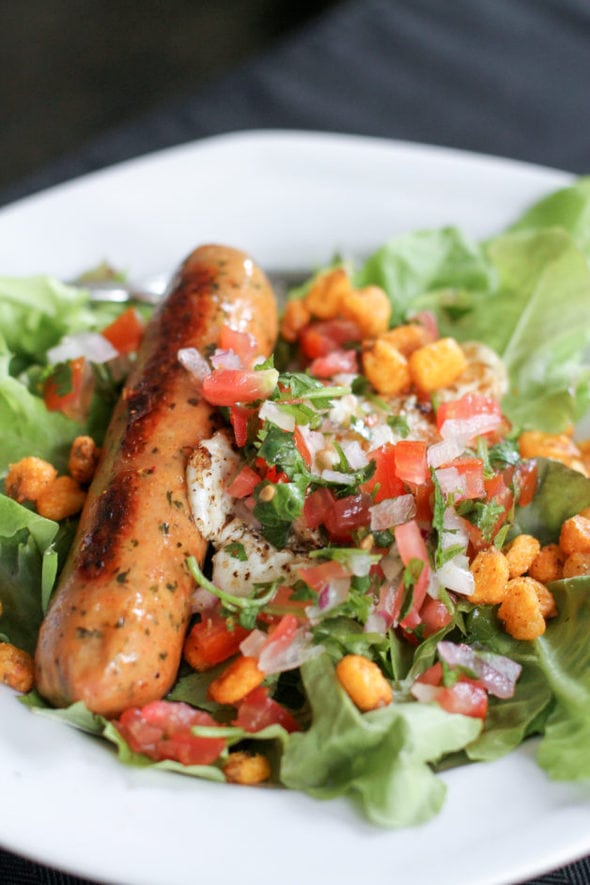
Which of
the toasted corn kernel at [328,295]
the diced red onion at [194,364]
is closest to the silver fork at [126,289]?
the toasted corn kernel at [328,295]

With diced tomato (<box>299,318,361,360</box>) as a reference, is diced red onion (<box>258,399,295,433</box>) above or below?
above

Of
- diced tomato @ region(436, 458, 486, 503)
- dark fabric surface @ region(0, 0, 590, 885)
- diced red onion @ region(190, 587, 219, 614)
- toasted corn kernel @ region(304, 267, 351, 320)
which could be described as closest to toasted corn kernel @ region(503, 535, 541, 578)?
diced tomato @ region(436, 458, 486, 503)

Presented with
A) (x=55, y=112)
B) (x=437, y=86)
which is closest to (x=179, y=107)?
(x=437, y=86)

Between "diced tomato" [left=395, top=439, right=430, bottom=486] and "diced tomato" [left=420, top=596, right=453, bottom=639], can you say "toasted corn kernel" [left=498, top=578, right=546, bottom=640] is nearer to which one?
"diced tomato" [left=420, top=596, right=453, bottom=639]

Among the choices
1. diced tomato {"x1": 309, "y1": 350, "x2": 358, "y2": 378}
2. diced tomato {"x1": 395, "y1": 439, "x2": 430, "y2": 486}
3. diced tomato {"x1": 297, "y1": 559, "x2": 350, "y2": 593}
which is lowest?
diced tomato {"x1": 309, "y1": 350, "x2": 358, "y2": 378}

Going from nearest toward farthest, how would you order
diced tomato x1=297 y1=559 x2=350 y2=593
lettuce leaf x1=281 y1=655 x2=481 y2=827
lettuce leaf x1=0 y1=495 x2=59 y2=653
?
lettuce leaf x1=281 y1=655 x2=481 y2=827
diced tomato x1=297 y1=559 x2=350 y2=593
lettuce leaf x1=0 y1=495 x2=59 y2=653

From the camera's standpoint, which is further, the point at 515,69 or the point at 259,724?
the point at 515,69

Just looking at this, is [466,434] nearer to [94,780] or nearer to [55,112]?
[94,780]
